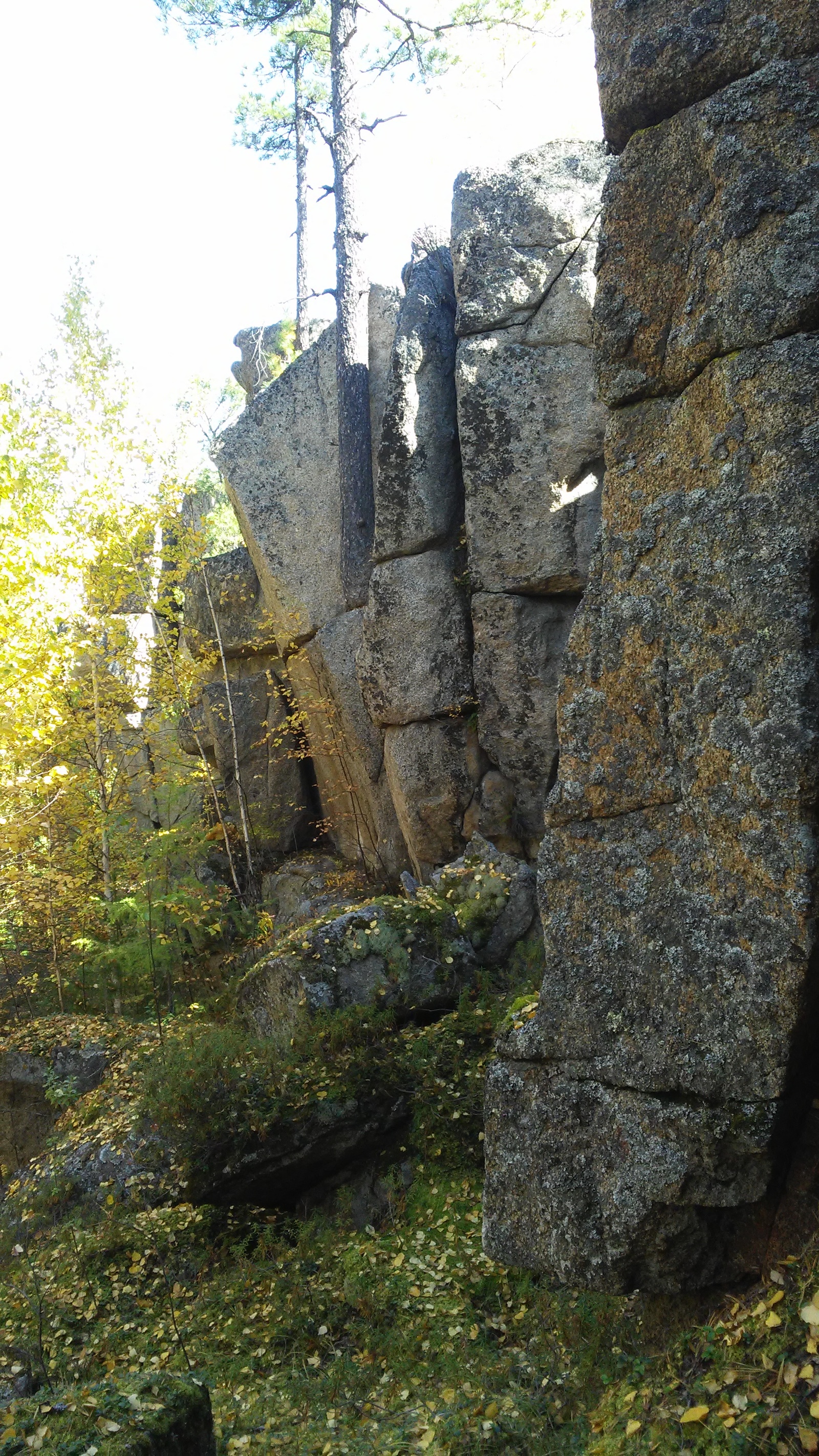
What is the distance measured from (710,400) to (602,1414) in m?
3.91

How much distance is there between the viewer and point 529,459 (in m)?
9.19

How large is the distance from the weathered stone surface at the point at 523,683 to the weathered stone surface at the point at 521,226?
263 cm

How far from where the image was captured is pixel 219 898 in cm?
1041

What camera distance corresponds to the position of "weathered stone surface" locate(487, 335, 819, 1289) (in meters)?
3.72

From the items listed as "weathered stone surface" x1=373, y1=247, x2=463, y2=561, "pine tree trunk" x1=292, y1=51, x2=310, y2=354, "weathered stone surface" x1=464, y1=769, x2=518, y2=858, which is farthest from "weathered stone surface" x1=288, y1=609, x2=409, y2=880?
"pine tree trunk" x1=292, y1=51, x2=310, y2=354

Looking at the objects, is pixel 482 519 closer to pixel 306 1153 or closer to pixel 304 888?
pixel 304 888

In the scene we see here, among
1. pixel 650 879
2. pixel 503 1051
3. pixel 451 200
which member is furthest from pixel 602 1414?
pixel 451 200

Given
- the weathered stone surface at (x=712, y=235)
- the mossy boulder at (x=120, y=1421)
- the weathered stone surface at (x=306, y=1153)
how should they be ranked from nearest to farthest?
1. the mossy boulder at (x=120, y=1421)
2. the weathered stone surface at (x=712, y=235)
3. the weathered stone surface at (x=306, y=1153)

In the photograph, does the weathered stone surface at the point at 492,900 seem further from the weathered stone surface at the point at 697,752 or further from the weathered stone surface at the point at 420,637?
the weathered stone surface at the point at 697,752

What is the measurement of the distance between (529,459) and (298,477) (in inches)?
159

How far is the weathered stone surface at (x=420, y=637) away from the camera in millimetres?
9797

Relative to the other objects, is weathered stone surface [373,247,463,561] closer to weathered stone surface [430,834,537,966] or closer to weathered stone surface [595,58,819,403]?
weathered stone surface [430,834,537,966]

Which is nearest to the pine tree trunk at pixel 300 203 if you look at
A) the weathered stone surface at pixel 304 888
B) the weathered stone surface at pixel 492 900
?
the weathered stone surface at pixel 304 888

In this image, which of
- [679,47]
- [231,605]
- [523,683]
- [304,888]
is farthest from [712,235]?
[231,605]
